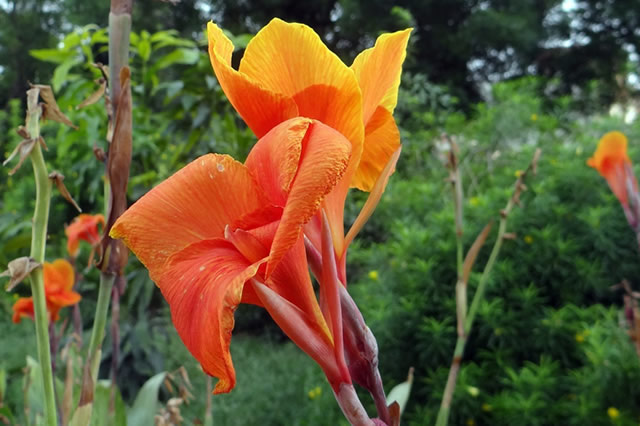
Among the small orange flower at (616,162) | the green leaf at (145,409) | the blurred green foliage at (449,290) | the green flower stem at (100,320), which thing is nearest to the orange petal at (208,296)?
the green flower stem at (100,320)

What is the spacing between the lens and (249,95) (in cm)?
31

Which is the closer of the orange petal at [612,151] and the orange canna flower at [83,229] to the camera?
the orange petal at [612,151]

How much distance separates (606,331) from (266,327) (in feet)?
8.73

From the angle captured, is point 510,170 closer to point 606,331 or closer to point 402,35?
point 606,331

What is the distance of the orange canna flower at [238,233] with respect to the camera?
0.27 meters

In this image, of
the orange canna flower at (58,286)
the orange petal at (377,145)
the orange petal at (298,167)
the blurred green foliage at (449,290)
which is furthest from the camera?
the blurred green foliage at (449,290)

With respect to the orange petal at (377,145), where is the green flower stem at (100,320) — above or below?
below

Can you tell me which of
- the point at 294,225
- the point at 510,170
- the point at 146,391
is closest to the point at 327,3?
the point at 510,170

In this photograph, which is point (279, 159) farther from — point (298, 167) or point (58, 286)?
point (58, 286)

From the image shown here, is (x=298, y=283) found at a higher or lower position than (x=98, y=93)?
lower

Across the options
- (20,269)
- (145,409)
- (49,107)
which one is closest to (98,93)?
(49,107)

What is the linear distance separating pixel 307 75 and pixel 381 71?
0.15ft

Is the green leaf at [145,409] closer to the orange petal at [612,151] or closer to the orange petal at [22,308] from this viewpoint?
the orange petal at [22,308]

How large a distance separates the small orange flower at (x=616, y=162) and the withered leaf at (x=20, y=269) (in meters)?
0.82
